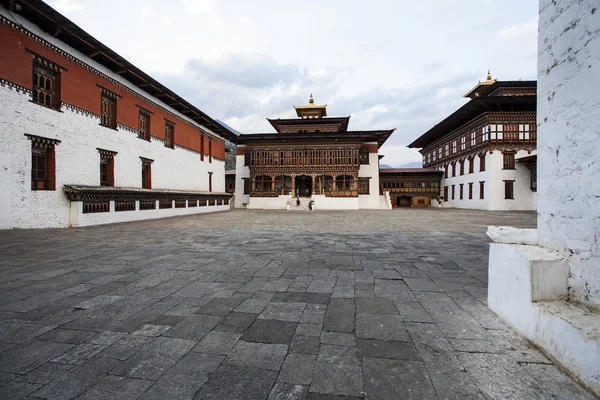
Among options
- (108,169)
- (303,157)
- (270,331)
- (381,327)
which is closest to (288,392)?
(270,331)

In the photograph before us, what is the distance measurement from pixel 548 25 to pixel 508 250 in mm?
2304

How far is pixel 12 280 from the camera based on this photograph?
4.18 meters

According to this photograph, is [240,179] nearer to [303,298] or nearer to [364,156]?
[364,156]

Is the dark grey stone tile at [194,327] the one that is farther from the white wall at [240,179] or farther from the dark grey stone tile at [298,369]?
the white wall at [240,179]

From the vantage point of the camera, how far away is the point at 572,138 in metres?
2.38

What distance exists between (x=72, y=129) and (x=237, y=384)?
14.5m

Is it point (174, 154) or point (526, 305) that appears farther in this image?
point (174, 154)

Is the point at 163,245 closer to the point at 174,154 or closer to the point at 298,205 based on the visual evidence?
the point at 174,154

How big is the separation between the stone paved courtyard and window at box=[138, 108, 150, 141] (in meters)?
13.3

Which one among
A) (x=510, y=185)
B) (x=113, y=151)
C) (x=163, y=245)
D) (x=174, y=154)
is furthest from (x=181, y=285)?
(x=510, y=185)

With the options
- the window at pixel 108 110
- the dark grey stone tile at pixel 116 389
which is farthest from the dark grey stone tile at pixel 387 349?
the window at pixel 108 110

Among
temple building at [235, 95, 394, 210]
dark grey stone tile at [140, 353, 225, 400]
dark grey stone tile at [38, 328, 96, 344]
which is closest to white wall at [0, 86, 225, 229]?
dark grey stone tile at [38, 328, 96, 344]

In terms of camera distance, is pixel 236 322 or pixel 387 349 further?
pixel 236 322

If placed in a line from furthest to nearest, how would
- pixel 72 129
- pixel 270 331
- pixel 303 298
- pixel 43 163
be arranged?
1. pixel 72 129
2. pixel 43 163
3. pixel 303 298
4. pixel 270 331
